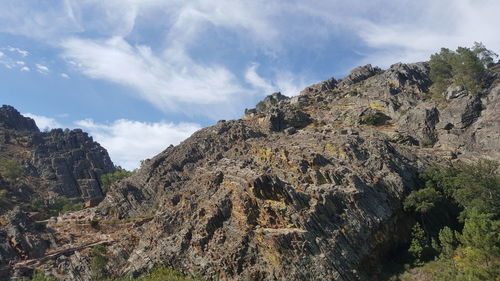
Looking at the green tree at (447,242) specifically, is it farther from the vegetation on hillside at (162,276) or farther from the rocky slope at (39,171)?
Result: the rocky slope at (39,171)

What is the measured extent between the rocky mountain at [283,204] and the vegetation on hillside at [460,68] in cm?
287

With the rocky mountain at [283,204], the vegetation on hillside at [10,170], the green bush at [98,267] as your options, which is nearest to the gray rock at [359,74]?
the rocky mountain at [283,204]

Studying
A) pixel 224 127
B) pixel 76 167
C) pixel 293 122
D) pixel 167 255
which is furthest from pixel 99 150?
pixel 167 255

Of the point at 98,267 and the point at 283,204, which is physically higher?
the point at 283,204

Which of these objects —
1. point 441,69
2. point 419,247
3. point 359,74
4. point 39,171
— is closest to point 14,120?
point 39,171

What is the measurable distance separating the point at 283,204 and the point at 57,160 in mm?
103194

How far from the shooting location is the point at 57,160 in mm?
124688

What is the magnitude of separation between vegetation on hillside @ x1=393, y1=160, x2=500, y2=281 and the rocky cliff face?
315 feet

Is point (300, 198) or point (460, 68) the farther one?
point (460, 68)

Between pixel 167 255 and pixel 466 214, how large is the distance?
121 feet

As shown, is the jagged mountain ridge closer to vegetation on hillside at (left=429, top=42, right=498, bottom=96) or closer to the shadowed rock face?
vegetation on hillside at (left=429, top=42, right=498, bottom=96)

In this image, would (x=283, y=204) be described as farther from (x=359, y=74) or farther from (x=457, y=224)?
(x=359, y=74)

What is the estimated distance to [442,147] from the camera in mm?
70812

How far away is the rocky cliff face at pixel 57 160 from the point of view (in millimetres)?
116863
